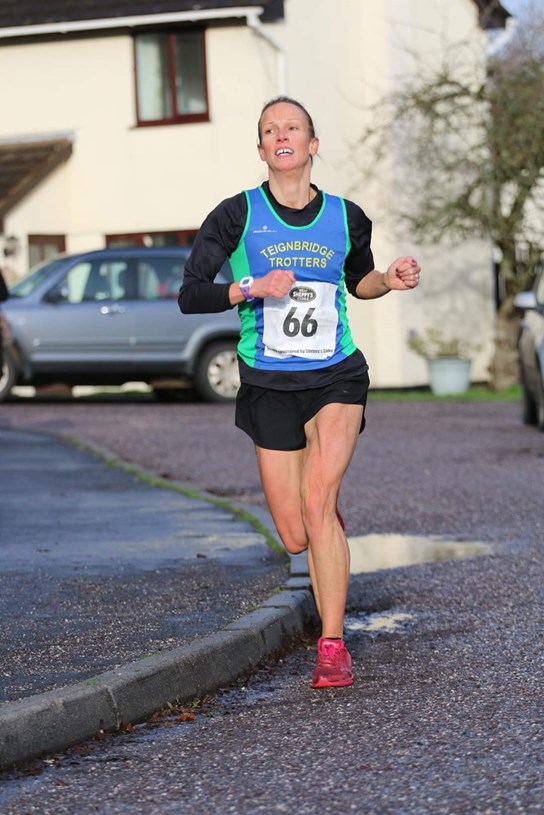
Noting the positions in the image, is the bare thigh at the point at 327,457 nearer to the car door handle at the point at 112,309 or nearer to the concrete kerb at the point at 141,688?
the concrete kerb at the point at 141,688

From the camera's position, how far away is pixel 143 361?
23.9 m

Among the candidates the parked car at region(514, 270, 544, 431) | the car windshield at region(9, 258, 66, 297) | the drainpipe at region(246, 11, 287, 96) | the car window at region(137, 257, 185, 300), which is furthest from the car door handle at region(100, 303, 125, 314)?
the parked car at region(514, 270, 544, 431)

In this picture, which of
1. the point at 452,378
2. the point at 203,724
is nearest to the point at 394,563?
the point at 203,724

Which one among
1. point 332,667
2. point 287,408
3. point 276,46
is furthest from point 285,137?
point 276,46

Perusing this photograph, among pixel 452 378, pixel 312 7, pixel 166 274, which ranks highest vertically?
pixel 312 7

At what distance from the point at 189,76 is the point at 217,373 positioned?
7.67m

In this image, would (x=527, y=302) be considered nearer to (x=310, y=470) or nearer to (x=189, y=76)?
(x=310, y=470)

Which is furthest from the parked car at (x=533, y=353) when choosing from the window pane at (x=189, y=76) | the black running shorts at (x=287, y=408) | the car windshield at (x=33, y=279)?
the window pane at (x=189, y=76)

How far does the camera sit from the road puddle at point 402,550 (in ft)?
30.6

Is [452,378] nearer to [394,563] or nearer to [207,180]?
[207,180]

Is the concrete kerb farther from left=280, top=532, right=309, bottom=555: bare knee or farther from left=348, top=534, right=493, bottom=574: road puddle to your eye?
left=348, top=534, right=493, bottom=574: road puddle

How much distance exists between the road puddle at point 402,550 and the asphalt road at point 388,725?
109 mm

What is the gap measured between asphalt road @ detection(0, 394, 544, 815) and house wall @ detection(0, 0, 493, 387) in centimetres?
1794

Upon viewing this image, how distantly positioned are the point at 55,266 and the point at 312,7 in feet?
25.4
